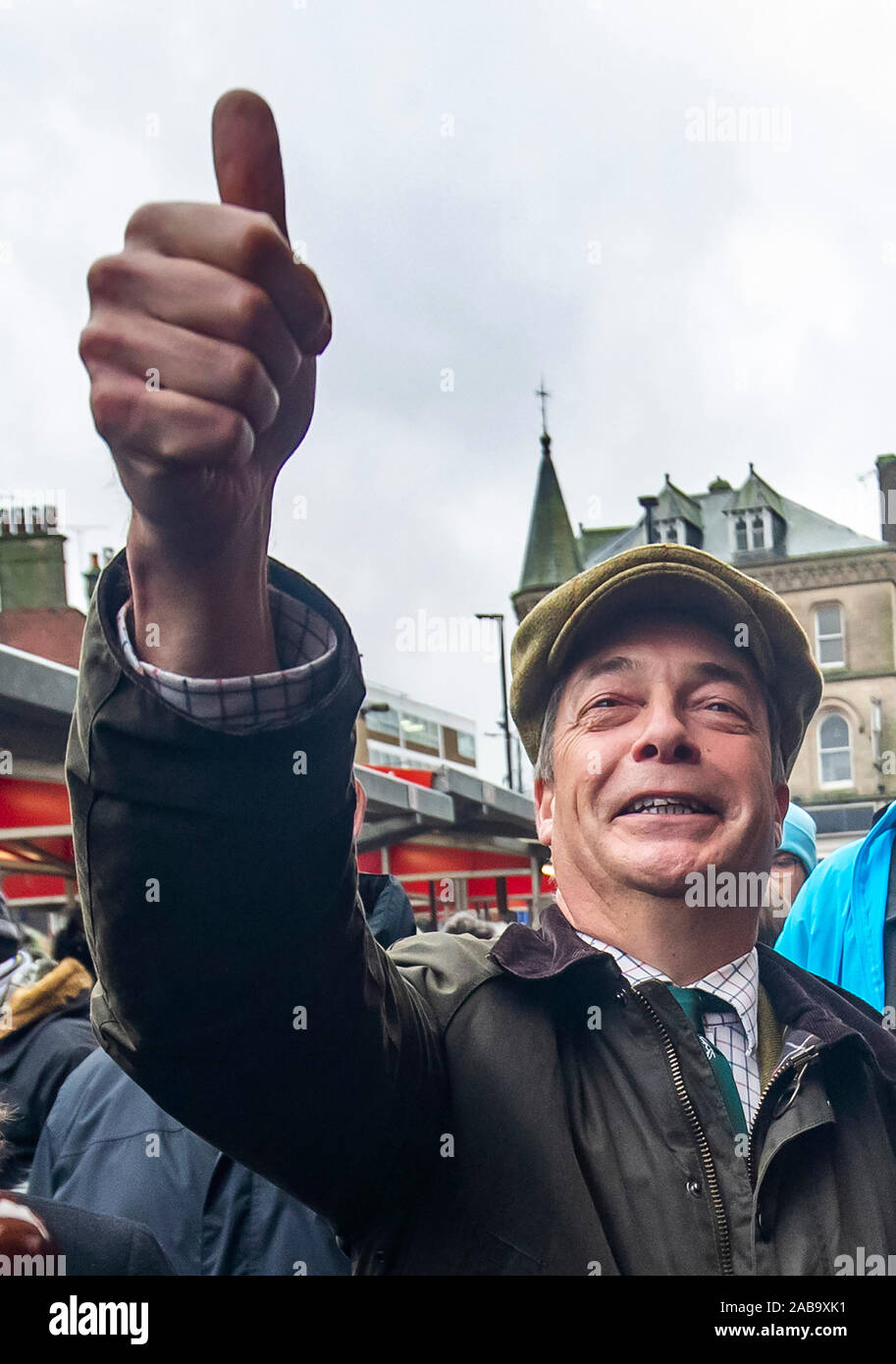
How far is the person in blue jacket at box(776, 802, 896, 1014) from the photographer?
6.15 ft

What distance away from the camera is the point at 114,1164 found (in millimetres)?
1936

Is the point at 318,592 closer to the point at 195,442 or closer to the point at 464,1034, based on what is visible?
the point at 195,442

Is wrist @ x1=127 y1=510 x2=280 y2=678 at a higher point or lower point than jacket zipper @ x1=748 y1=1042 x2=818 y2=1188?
higher

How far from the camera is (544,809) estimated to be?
4.67 feet

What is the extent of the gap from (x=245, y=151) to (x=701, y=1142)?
0.86m

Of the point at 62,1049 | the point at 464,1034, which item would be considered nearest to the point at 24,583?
the point at 62,1049

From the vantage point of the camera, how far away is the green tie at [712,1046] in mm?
1242

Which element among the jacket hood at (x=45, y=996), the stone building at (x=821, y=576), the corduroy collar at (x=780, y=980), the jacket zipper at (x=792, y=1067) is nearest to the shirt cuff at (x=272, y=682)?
the corduroy collar at (x=780, y=980)

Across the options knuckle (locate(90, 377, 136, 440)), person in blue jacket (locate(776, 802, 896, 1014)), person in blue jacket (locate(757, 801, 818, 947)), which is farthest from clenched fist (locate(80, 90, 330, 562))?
person in blue jacket (locate(757, 801, 818, 947))

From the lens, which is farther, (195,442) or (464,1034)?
(464,1034)

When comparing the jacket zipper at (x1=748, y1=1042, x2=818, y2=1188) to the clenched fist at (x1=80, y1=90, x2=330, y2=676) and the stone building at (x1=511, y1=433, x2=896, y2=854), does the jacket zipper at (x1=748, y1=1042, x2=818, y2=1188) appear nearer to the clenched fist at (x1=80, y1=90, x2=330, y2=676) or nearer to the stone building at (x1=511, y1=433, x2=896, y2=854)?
the clenched fist at (x1=80, y1=90, x2=330, y2=676)

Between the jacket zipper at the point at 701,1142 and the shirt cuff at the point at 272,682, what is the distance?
48 cm

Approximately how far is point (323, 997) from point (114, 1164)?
3.46ft

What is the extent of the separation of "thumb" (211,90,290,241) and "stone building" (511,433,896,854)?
1.17 metres
